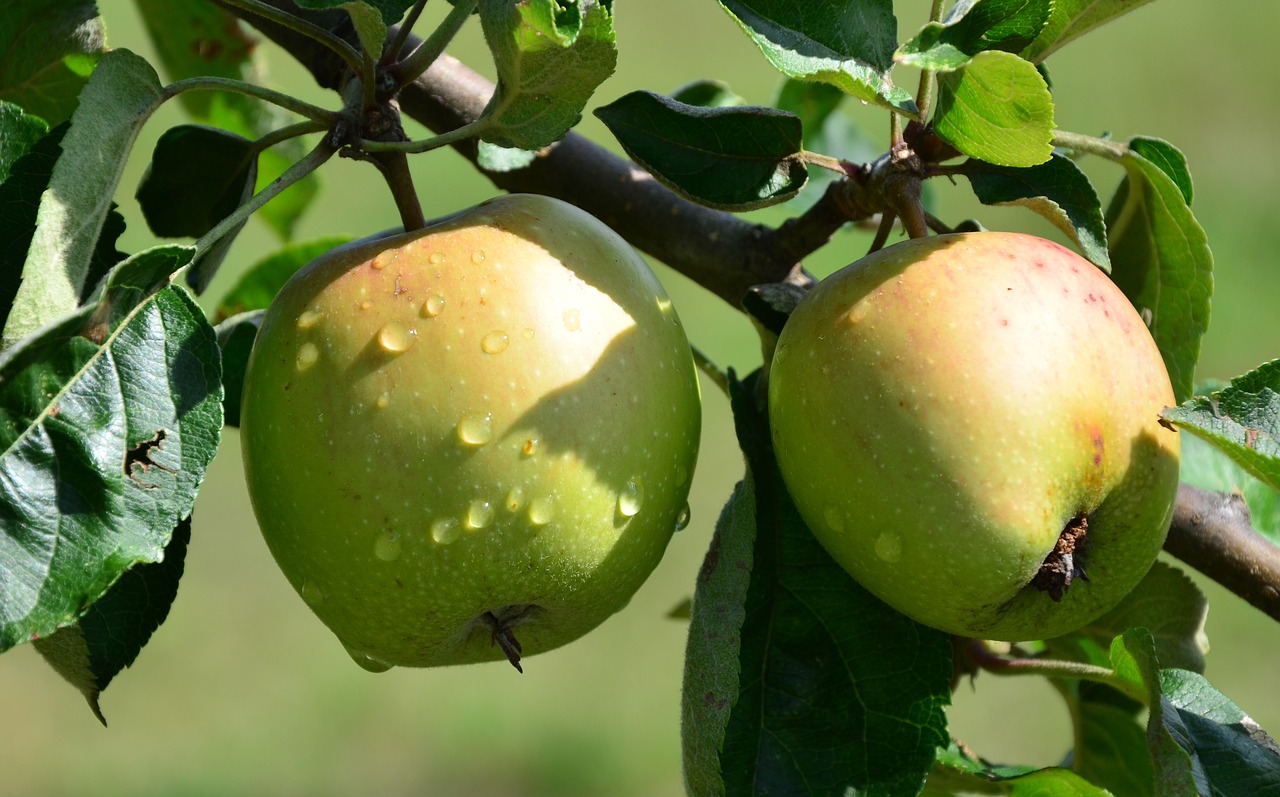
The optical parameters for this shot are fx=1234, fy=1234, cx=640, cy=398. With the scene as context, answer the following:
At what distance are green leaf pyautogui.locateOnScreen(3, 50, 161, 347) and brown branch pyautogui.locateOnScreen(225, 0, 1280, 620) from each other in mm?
→ 207

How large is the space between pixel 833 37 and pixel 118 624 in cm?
56

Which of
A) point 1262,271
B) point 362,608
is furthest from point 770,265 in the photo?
point 1262,271

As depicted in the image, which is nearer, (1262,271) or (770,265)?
(770,265)

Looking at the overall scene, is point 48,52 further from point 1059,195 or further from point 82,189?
point 1059,195

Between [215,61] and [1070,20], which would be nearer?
[1070,20]

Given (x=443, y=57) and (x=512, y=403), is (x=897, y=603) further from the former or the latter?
(x=443, y=57)

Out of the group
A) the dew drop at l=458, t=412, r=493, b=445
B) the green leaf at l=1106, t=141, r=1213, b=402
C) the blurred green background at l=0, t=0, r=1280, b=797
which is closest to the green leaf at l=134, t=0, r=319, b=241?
the dew drop at l=458, t=412, r=493, b=445

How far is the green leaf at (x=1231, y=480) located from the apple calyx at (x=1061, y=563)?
0.53m

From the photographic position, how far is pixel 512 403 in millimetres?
681

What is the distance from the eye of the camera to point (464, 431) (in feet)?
2.21

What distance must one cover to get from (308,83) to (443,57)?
3503mm

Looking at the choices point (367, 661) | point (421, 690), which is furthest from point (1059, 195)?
point (421, 690)

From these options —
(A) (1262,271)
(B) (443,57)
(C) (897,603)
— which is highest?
(A) (1262,271)

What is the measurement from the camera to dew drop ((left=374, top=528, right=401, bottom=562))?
2.23 ft
